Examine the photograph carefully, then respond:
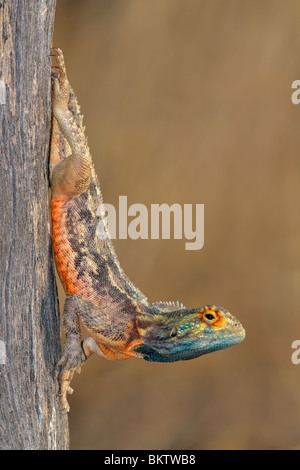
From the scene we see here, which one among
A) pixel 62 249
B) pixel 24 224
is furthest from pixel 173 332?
pixel 24 224

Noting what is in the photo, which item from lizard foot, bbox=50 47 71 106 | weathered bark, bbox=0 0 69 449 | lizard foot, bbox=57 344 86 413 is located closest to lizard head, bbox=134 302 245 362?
lizard foot, bbox=57 344 86 413

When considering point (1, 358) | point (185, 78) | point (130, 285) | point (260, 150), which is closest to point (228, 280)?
point (260, 150)

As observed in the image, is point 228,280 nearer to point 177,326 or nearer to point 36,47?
point 177,326

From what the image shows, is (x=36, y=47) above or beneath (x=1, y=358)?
above

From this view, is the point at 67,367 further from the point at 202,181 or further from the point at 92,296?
the point at 202,181

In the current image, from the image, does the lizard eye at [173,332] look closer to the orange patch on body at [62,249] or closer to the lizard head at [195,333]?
the lizard head at [195,333]

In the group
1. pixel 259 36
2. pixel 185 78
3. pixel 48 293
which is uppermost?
pixel 259 36

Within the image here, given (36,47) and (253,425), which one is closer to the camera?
(36,47)
